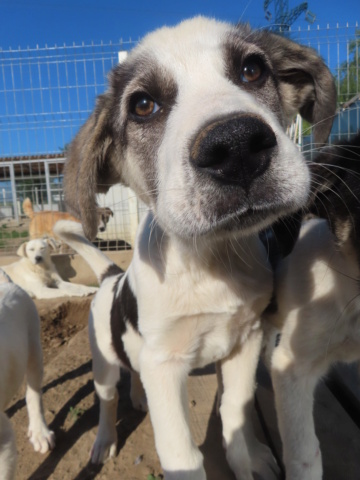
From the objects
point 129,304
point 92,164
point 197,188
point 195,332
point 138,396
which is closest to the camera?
point 197,188

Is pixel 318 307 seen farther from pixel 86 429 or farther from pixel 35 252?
pixel 35 252

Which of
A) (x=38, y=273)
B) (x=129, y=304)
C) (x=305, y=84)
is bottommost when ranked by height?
(x=38, y=273)

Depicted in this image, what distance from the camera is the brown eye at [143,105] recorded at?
1933 millimetres

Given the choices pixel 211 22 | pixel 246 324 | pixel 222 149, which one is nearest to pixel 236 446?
pixel 246 324

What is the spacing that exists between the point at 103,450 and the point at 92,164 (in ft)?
6.27

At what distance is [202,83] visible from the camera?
5.47ft

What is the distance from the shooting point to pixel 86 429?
10.3ft

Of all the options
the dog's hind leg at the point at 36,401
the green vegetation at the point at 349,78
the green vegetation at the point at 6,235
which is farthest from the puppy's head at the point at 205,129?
the green vegetation at the point at 6,235

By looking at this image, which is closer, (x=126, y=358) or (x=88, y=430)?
(x=126, y=358)

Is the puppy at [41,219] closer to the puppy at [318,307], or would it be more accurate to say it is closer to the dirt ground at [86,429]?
the dirt ground at [86,429]

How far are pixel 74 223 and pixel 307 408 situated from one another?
1931mm

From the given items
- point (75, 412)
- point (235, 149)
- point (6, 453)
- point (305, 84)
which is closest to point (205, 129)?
point (235, 149)

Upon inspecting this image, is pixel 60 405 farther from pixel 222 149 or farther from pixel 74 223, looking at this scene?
pixel 222 149

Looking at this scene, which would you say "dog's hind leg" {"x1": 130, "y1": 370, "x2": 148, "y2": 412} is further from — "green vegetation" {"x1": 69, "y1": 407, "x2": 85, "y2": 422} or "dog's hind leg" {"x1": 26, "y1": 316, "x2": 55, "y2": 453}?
"dog's hind leg" {"x1": 26, "y1": 316, "x2": 55, "y2": 453}
